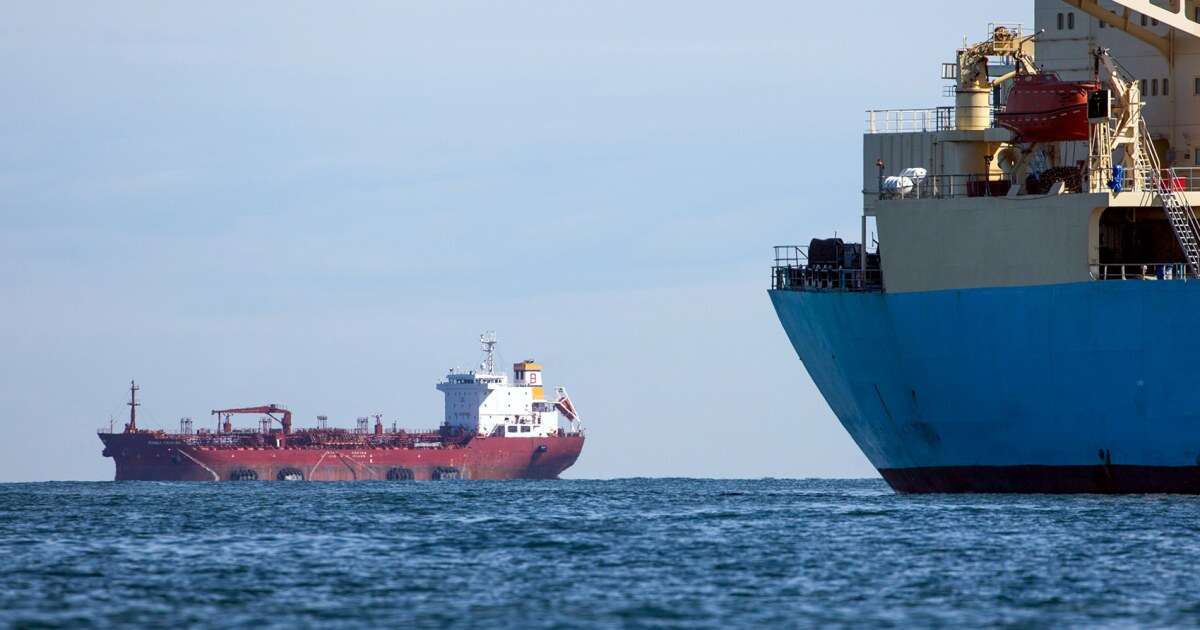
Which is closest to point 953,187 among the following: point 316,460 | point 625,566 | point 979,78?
point 979,78

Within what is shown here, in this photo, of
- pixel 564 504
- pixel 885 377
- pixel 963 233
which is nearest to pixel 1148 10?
pixel 963 233

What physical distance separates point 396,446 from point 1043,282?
102 meters

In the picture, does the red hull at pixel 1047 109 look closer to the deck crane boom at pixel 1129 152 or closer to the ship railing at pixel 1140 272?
the deck crane boom at pixel 1129 152

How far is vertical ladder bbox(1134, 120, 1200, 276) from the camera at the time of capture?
50.8 metres

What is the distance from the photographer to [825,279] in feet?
208

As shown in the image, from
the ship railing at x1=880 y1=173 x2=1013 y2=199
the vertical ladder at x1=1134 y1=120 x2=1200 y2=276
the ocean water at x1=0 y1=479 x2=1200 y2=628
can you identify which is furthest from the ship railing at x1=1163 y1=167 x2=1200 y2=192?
the ocean water at x1=0 y1=479 x2=1200 y2=628

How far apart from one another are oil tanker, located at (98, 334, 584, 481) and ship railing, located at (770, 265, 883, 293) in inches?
3368

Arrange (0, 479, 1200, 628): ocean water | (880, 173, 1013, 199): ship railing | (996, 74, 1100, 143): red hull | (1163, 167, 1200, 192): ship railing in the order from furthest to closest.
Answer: (880, 173, 1013, 199): ship railing < (996, 74, 1100, 143): red hull < (1163, 167, 1200, 192): ship railing < (0, 479, 1200, 628): ocean water

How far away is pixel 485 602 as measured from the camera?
33.7m

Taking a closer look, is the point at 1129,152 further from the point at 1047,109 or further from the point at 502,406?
the point at 502,406

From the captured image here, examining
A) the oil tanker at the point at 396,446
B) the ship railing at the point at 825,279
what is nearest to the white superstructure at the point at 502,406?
the oil tanker at the point at 396,446

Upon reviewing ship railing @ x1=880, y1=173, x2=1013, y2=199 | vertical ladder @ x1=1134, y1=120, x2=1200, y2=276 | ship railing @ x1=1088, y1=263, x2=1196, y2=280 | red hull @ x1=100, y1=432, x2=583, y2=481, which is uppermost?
ship railing @ x1=880, y1=173, x2=1013, y2=199

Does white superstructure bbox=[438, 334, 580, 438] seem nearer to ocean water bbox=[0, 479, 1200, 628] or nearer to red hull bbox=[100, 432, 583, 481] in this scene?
red hull bbox=[100, 432, 583, 481]

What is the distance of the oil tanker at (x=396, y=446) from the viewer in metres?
146
